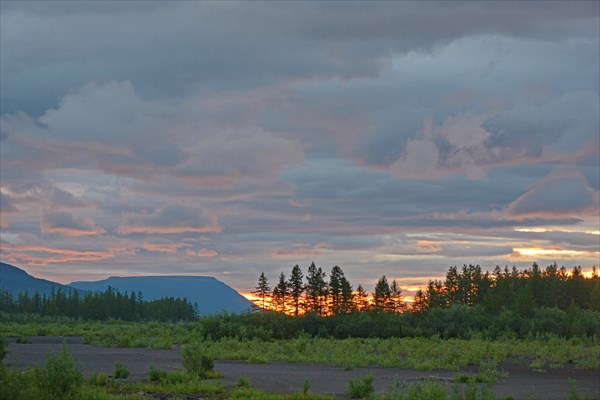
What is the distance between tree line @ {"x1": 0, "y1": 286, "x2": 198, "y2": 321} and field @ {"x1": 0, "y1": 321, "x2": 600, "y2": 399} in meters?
99.7

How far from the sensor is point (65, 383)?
24812 mm

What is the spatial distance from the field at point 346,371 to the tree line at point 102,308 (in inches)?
3927

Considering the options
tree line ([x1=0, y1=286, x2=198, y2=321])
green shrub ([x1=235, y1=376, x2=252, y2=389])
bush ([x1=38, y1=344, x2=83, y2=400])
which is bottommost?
green shrub ([x1=235, y1=376, x2=252, y2=389])

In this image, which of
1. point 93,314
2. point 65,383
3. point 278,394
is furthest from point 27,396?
point 93,314

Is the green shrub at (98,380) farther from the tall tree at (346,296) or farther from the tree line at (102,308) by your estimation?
the tree line at (102,308)

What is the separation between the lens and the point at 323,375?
38.3 m

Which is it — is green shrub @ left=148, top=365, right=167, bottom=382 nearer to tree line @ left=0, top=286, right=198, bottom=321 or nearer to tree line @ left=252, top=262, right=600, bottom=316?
tree line @ left=252, top=262, right=600, bottom=316

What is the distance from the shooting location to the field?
2855 cm

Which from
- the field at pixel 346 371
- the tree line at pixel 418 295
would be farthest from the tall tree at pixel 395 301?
the field at pixel 346 371

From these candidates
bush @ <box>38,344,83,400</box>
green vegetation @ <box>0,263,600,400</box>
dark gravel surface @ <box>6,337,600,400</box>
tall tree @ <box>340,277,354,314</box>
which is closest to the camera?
bush @ <box>38,344,83,400</box>

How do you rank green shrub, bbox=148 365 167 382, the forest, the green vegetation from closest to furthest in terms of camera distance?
the green vegetation → green shrub, bbox=148 365 167 382 → the forest

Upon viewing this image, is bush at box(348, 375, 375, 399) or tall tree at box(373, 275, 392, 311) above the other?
tall tree at box(373, 275, 392, 311)

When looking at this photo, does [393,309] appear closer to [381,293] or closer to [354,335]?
[381,293]

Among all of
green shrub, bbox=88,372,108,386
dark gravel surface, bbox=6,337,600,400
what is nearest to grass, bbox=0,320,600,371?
dark gravel surface, bbox=6,337,600,400
